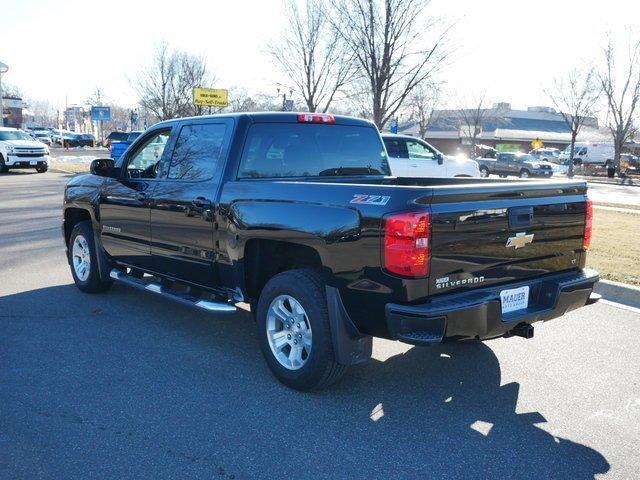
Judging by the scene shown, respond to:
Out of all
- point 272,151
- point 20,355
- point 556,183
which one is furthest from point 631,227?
point 20,355

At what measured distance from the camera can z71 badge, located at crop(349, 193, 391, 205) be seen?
3.26 m

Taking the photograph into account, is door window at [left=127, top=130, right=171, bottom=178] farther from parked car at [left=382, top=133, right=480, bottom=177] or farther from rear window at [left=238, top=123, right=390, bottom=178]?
parked car at [left=382, top=133, right=480, bottom=177]

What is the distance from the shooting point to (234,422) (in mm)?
3447

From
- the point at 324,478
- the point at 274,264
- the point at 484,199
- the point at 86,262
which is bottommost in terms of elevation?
the point at 324,478

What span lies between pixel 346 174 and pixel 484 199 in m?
1.74

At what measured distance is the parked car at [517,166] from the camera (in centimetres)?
3369

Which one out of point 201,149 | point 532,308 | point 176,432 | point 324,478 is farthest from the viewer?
point 201,149

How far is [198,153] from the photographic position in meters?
4.79

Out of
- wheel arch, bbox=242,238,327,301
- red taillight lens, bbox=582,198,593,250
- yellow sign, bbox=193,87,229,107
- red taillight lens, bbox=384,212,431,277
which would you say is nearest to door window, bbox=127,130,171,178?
wheel arch, bbox=242,238,327,301

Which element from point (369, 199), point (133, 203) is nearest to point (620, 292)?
point (369, 199)

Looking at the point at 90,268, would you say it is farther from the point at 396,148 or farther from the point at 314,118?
the point at 396,148

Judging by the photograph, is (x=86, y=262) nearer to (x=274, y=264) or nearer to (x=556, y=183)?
(x=274, y=264)

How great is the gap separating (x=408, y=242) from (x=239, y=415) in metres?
1.51

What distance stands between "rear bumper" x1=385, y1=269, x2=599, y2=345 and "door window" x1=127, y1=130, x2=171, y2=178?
3.21 m
